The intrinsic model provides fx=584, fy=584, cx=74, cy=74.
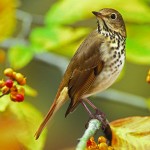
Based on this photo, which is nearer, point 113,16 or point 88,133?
point 88,133

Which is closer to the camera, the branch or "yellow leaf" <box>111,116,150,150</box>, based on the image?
the branch

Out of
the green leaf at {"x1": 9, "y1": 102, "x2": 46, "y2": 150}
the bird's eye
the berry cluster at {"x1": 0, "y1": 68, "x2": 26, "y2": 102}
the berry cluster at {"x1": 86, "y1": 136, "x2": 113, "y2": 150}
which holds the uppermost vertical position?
the bird's eye

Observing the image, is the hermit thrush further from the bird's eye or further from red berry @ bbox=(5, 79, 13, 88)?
red berry @ bbox=(5, 79, 13, 88)

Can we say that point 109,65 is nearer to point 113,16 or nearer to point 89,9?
point 113,16

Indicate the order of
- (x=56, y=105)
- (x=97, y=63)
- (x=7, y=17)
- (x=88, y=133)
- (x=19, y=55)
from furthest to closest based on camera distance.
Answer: (x=19, y=55), (x=7, y=17), (x=97, y=63), (x=56, y=105), (x=88, y=133)

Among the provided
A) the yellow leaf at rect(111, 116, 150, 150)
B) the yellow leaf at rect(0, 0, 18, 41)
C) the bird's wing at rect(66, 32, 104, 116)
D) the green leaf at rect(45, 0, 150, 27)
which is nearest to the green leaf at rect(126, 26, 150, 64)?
the green leaf at rect(45, 0, 150, 27)

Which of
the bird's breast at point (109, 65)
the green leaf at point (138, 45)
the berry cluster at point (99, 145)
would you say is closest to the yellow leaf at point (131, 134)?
the berry cluster at point (99, 145)

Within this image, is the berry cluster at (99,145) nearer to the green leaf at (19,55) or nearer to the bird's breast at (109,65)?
the bird's breast at (109,65)

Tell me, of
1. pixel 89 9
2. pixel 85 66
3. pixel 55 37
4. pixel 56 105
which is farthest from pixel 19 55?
pixel 56 105
